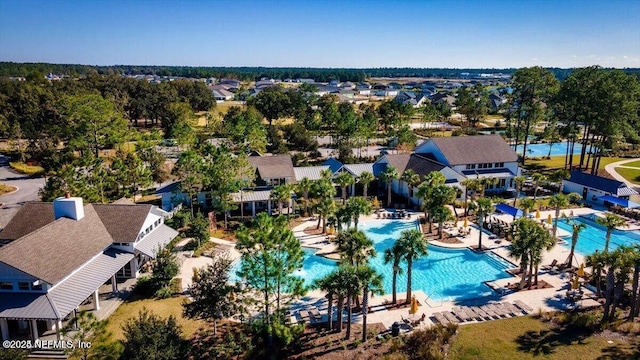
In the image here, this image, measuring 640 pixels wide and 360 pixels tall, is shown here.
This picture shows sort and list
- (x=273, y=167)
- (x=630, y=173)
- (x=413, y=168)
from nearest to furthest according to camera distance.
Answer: (x=273, y=167), (x=413, y=168), (x=630, y=173)

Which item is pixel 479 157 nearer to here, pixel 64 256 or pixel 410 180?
pixel 410 180

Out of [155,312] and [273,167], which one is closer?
[155,312]

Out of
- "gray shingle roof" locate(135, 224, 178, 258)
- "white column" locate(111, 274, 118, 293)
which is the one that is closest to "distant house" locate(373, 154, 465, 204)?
"gray shingle roof" locate(135, 224, 178, 258)

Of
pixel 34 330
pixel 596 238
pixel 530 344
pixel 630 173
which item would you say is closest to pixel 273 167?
pixel 34 330

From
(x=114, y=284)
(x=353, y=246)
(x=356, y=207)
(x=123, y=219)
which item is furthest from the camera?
(x=356, y=207)

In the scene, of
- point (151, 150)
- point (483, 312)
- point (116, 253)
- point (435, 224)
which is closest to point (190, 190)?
point (116, 253)

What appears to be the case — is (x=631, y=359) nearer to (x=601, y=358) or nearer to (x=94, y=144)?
(x=601, y=358)

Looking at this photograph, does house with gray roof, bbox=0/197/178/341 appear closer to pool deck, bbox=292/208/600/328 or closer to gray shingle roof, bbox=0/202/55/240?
gray shingle roof, bbox=0/202/55/240
